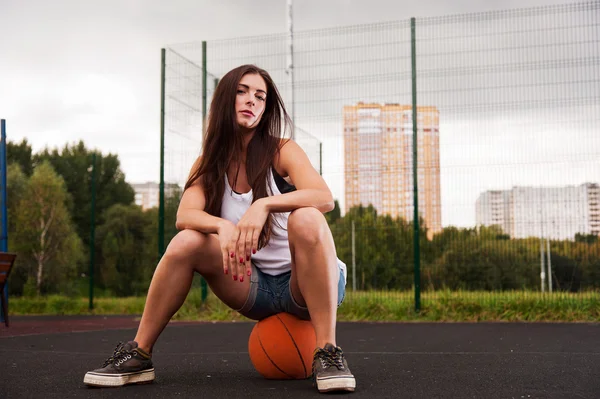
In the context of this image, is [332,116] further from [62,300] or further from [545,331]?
[62,300]

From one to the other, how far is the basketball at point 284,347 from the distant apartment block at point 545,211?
4.85 metres

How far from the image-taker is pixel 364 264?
7910 mm

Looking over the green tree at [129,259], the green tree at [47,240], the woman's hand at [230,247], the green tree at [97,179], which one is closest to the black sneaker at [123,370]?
the woman's hand at [230,247]

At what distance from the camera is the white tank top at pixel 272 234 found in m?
2.72

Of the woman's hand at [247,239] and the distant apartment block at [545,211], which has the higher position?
the distant apartment block at [545,211]

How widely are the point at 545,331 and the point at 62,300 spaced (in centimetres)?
707

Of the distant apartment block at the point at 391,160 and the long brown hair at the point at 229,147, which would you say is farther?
the distant apartment block at the point at 391,160

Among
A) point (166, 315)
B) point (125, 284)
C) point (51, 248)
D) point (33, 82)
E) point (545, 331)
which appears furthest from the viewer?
point (33, 82)

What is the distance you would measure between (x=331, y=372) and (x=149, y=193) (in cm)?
1010

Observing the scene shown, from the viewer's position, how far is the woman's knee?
2.39 m

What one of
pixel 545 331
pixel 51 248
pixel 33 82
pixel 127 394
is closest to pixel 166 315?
pixel 127 394

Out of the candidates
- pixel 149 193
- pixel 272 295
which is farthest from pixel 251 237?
pixel 149 193

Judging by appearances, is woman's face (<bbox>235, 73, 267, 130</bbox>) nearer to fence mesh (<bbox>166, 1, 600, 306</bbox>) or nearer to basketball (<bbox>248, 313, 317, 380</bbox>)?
basketball (<bbox>248, 313, 317, 380</bbox>)

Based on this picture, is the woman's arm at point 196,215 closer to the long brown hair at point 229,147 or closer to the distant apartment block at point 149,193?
the long brown hair at point 229,147
